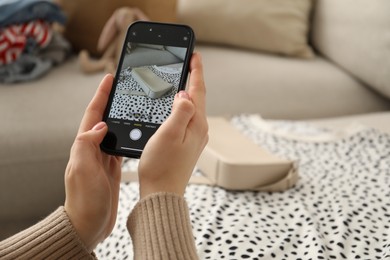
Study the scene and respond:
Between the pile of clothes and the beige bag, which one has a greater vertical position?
the beige bag

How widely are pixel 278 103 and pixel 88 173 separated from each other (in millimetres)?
862

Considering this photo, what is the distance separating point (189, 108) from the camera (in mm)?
626

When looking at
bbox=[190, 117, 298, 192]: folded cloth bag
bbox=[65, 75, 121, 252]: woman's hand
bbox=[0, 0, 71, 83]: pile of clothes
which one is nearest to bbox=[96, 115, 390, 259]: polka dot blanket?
bbox=[190, 117, 298, 192]: folded cloth bag

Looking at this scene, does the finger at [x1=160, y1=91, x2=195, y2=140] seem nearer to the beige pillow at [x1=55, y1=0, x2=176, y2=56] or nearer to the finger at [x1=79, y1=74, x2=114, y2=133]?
the finger at [x1=79, y1=74, x2=114, y2=133]

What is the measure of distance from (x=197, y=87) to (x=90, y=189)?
184 millimetres

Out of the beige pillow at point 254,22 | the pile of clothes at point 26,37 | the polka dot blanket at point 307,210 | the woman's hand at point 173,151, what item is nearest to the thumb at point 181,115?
the woman's hand at point 173,151

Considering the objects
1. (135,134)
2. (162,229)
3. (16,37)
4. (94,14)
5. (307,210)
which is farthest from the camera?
(94,14)

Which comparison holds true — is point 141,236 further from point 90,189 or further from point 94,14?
point 94,14

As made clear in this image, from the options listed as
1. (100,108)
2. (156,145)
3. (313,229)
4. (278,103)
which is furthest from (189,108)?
(278,103)

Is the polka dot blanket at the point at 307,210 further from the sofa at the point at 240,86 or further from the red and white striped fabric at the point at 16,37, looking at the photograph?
the red and white striped fabric at the point at 16,37

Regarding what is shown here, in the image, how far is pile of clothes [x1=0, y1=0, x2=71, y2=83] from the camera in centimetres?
135

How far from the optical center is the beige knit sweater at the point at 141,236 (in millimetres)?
608

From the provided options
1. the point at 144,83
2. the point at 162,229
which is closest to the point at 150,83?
the point at 144,83

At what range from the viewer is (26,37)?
1395mm
